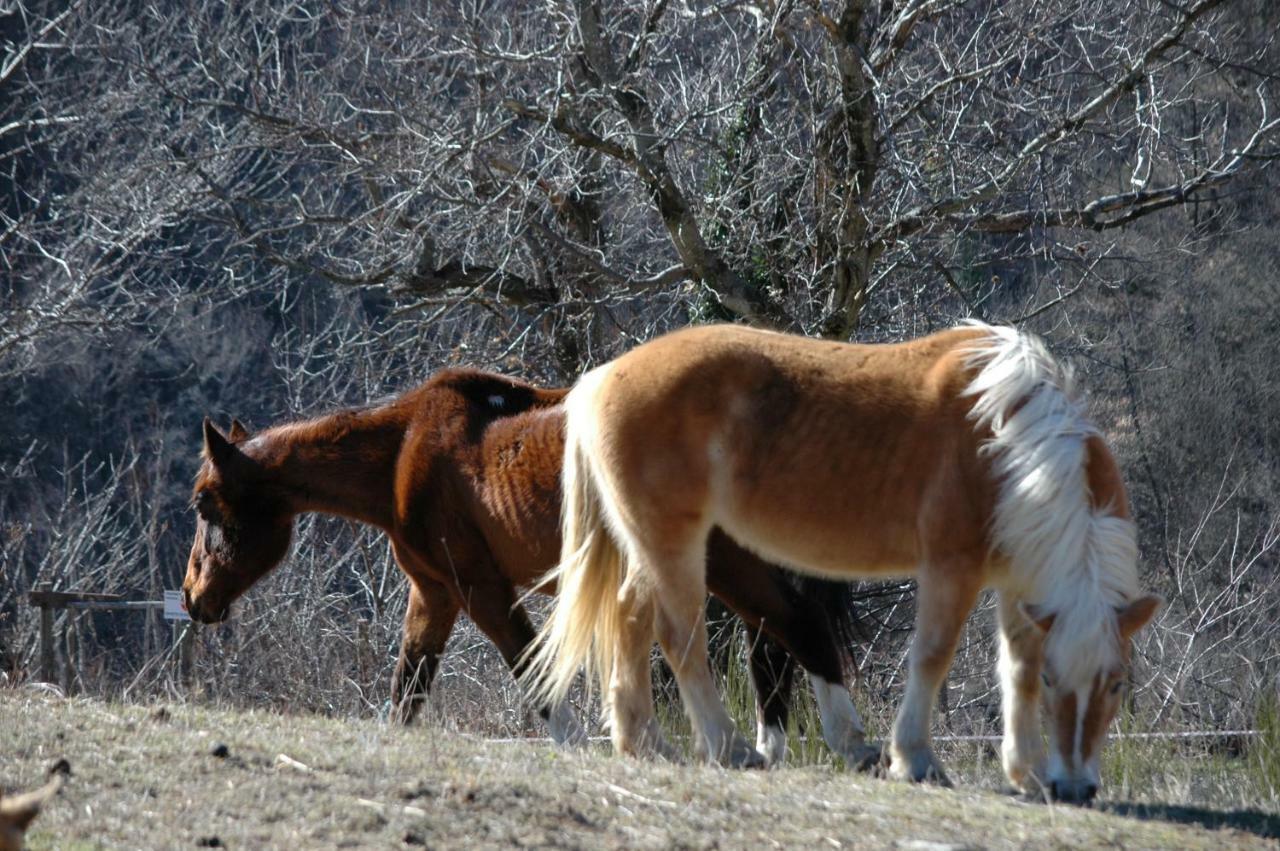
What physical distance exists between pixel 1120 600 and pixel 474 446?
337 cm

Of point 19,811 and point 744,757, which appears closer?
point 19,811

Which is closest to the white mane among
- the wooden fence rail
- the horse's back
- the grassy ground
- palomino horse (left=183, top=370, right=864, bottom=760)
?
the horse's back

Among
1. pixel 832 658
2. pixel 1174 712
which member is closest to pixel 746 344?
pixel 832 658

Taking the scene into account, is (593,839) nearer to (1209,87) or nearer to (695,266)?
(695,266)

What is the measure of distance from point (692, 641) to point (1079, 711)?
156 cm

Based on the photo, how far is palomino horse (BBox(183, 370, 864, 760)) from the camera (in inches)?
255

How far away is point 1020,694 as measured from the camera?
509 centimetres

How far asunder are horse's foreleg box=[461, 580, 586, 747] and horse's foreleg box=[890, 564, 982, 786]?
2.08 meters

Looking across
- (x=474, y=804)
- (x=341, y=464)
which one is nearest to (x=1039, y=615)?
(x=474, y=804)

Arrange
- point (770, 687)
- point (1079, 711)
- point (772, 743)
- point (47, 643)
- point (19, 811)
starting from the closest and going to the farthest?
point (19, 811), point (1079, 711), point (772, 743), point (770, 687), point (47, 643)

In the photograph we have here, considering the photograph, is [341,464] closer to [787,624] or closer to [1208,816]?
[787,624]

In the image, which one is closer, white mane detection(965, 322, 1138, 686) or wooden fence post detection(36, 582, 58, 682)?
white mane detection(965, 322, 1138, 686)

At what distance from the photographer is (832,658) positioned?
5883 mm

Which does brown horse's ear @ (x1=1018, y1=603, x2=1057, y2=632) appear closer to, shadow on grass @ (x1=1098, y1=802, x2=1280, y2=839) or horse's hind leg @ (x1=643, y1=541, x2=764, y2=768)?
shadow on grass @ (x1=1098, y1=802, x2=1280, y2=839)
